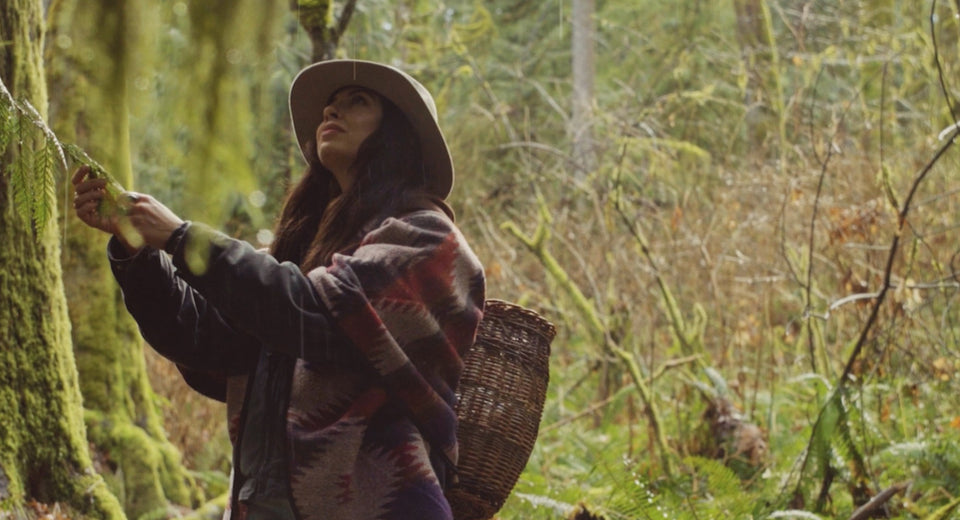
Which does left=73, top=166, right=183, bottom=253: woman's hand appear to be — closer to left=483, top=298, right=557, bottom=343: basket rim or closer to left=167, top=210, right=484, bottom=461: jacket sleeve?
left=167, top=210, right=484, bottom=461: jacket sleeve

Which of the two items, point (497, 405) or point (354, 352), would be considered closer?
point (354, 352)

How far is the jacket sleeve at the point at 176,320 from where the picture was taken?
2701mm

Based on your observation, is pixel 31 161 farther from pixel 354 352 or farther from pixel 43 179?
pixel 354 352

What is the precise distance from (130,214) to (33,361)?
4.96 feet

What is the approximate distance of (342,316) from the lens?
248 centimetres

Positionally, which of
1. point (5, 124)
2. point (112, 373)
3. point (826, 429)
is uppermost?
point (5, 124)

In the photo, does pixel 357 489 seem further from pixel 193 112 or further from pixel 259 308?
pixel 193 112

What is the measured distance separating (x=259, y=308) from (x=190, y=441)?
16.8 feet

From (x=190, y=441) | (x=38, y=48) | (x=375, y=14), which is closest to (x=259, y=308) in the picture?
(x=38, y=48)

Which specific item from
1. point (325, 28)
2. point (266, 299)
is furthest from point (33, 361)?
point (325, 28)

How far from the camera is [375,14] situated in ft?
35.4

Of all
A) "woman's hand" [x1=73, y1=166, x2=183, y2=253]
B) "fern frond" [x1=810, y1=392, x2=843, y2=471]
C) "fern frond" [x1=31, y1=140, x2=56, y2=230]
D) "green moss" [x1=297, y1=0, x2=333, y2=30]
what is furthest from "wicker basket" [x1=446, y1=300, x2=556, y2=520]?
"green moss" [x1=297, y1=0, x2=333, y2=30]

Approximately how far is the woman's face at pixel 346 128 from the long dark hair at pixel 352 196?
0.02 m

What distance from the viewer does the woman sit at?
2.43 meters
